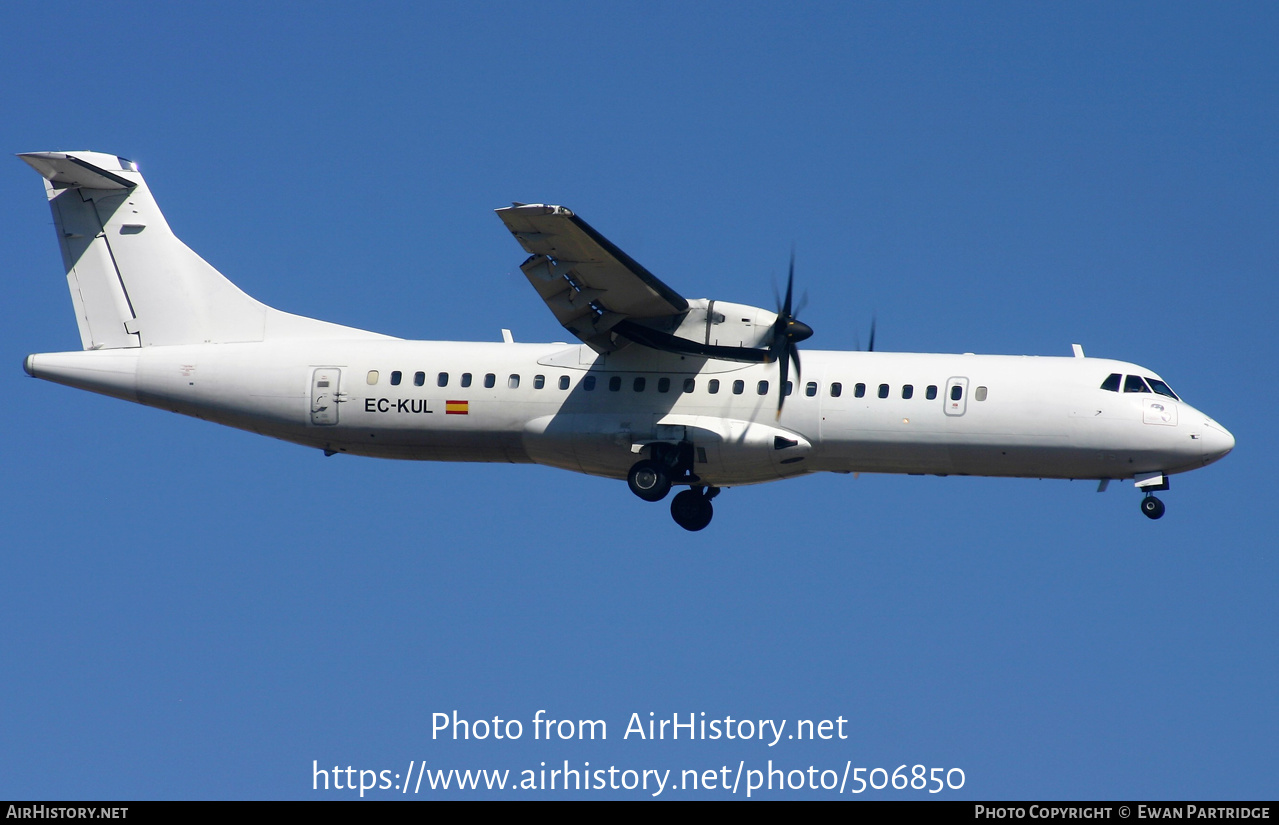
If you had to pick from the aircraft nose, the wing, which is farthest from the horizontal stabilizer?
the aircraft nose

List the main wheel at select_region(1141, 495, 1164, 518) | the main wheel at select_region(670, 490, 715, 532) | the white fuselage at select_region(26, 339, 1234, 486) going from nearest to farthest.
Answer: the main wheel at select_region(1141, 495, 1164, 518), the white fuselage at select_region(26, 339, 1234, 486), the main wheel at select_region(670, 490, 715, 532)

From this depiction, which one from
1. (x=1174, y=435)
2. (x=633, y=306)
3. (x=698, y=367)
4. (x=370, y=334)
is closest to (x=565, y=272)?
(x=633, y=306)

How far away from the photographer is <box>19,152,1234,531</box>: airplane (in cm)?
2170

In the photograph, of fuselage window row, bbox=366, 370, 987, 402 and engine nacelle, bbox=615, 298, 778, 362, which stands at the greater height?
engine nacelle, bbox=615, 298, 778, 362

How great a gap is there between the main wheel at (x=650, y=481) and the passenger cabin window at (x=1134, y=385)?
278 inches

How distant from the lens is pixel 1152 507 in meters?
21.7

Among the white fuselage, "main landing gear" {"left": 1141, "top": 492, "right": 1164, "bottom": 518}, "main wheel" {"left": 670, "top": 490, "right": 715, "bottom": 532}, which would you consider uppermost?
the white fuselage

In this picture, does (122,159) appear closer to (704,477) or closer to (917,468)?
(704,477)

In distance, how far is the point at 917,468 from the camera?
22344 millimetres

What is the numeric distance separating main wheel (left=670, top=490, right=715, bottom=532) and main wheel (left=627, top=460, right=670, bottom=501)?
1.47m

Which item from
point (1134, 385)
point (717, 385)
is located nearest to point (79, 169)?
point (717, 385)

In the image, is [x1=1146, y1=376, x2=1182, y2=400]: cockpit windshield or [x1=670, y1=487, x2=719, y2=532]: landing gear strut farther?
[x1=670, y1=487, x2=719, y2=532]: landing gear strut

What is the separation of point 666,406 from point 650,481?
1.20 m

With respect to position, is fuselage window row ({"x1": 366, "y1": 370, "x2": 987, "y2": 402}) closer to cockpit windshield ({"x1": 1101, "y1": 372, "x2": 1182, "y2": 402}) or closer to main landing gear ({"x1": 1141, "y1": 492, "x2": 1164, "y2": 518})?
cockpit windshield ({"x1": 1101, "y1": 372, "x2": 1182, "y2": 402})
